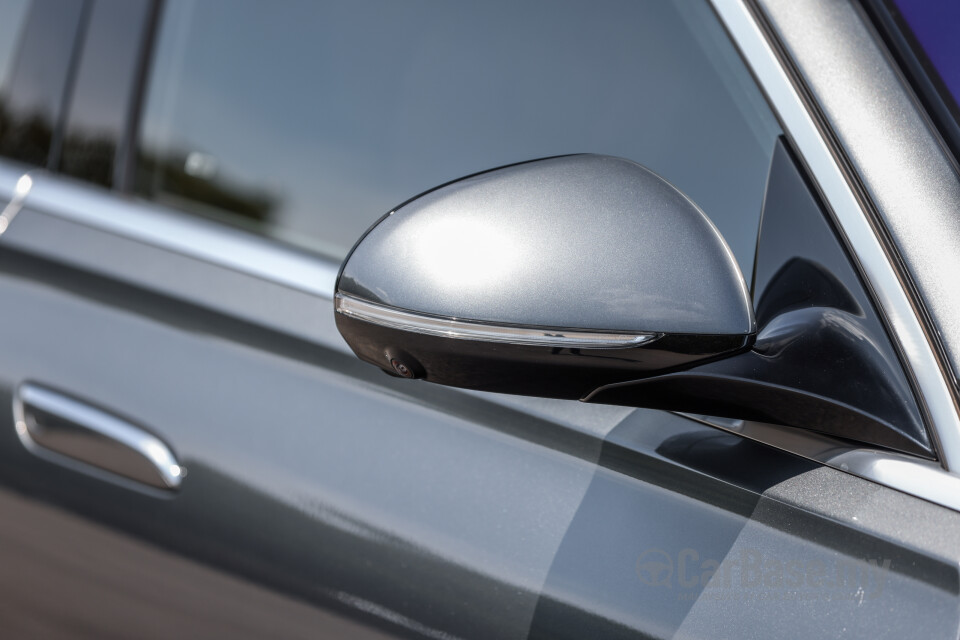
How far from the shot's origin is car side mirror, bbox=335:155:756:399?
70cm

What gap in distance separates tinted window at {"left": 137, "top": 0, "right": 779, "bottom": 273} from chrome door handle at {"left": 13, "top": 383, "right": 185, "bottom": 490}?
351 millimetres

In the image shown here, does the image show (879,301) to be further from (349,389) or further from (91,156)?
(91,156)

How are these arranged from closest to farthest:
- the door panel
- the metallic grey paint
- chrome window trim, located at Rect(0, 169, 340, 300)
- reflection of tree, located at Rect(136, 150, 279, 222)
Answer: the metallic grey paint < the door panel < chrome window trim, located at Rect(0, 169, 340, 300) < reflection of tree, located at Rect(136, 150, 279, 222)

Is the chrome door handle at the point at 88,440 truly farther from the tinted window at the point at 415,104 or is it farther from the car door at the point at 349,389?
the tinted window at the point at 415,104

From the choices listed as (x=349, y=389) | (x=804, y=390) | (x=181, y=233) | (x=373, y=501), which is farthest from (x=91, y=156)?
(x=804, y=390)

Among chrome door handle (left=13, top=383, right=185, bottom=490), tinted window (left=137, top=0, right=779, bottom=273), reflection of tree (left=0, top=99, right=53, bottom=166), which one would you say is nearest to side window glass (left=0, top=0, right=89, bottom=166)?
reflection of tree (left=0, top=99, right=53, bottom=166)

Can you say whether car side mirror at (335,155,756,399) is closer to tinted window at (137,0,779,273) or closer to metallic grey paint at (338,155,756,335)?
metallic grey paint at (338,155,756,335)

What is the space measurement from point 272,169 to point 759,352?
2.50ft

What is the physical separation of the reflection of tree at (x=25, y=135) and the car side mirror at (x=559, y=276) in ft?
2.71

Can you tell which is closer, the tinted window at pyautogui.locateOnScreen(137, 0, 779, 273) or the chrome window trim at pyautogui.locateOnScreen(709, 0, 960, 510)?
the chrome window trim at pyautogui.locateOnScreen(709, 0, 960, 510)

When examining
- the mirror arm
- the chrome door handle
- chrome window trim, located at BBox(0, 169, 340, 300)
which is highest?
chrome window trim, located at BBox(0, 169, 340, 300)

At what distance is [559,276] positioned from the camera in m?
0.70

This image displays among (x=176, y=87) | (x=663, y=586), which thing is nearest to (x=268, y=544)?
(x=663, y=586)

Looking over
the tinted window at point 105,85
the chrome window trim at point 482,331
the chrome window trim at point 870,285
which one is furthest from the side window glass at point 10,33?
the chrome window trim at point 870,285
